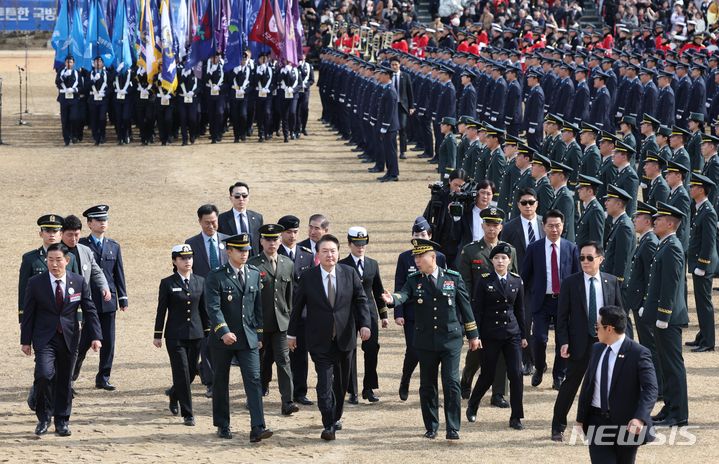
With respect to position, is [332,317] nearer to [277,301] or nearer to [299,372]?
[277,301]

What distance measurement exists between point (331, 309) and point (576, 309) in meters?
1.92

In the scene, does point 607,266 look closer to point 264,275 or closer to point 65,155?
point 264,275

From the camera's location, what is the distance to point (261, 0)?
97.6 feet

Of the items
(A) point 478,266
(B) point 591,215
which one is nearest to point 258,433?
(A) point 478,266

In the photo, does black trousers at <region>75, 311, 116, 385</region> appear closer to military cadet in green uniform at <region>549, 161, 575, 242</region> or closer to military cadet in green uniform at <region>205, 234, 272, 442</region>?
military cadet in green uniform at <region>205, 234, 272, 442</region>

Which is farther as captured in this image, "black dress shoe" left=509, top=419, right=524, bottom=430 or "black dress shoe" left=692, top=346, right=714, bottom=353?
"black dress shoe" left=692, top=346, right=714, bottom=353

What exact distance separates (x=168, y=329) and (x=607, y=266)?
4060 millimetres

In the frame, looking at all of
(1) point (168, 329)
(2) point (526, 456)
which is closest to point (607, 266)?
(2) point (526, 456)

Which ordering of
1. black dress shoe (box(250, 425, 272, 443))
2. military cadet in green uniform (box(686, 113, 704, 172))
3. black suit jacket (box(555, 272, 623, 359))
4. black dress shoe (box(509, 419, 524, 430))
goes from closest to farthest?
1. black dress shoe (box(250, 425, 272, 443))
2. black suit jacket (box(555, 272, 623, 359))
3. black dress shoe (box(509, 419, 524, 430))
4. military cadet in green uniform (box(686, 113, 704, 172))

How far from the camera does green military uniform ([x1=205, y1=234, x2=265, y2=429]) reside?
10477 mm

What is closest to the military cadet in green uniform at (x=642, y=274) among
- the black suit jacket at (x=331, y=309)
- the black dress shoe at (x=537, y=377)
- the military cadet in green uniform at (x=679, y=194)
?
the black dress shoe at (x=537, y=377)

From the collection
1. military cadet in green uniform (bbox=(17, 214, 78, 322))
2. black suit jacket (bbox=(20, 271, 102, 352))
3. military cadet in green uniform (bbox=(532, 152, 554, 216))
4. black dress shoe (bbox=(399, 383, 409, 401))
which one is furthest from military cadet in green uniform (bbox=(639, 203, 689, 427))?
military cadet in green uniform (bbox=(17, 214, 78, 322))

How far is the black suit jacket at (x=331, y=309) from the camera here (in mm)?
10680

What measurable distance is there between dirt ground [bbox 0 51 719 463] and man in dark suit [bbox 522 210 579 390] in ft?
1.63
